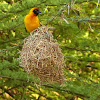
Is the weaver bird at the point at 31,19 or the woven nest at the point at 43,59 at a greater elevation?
the weaver bird at the point at 31,19

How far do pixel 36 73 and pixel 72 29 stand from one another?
178 centimetres

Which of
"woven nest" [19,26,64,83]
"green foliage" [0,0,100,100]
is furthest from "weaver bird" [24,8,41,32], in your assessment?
"woven nest" [19,26,64,83]

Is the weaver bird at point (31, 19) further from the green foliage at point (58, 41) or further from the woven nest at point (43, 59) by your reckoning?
the woven nest at point (43, 59)

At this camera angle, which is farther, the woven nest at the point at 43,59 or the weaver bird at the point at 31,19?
the weaver bird at the point at 31,19

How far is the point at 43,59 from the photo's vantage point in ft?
8.20

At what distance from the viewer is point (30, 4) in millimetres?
3518

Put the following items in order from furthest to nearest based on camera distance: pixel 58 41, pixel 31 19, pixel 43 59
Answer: pixel 58 41, pixel 31 19, pixel 43 59

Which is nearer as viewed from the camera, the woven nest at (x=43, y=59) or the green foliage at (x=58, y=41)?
the woven nest at (x=43, y=59)

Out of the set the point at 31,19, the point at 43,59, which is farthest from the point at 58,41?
the point at 43,59

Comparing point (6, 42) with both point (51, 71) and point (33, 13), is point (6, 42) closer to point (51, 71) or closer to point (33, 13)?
point (33, 13)

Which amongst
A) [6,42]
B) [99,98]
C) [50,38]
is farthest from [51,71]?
[6,42]

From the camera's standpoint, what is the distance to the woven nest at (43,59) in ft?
8.20

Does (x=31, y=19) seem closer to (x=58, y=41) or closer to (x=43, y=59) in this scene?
(x=58, y=41)

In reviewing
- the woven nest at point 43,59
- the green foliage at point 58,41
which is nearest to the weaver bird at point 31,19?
the green foliage at point 58,41
